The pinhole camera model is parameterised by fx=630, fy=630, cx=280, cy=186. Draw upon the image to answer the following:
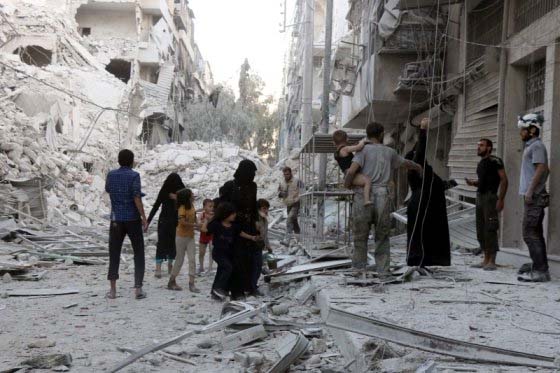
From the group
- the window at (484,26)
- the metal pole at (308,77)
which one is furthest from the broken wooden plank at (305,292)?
the metal pole at (308,77)

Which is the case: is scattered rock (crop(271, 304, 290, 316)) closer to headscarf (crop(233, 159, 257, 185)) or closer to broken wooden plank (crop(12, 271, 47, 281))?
headscarf (crop(233, 159, 257, 185))

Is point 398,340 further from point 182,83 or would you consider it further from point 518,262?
point 182,83

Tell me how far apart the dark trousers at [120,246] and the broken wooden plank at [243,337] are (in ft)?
8.84

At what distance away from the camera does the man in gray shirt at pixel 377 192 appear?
6.65 m

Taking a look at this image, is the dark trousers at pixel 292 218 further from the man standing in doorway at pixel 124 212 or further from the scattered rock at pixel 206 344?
the scattered rock at pixel 206 344

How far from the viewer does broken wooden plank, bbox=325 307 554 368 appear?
348 cm

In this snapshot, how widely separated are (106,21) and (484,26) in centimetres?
3542

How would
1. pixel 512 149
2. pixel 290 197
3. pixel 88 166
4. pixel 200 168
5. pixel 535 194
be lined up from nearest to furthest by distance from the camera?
pixel 535 194 < pixel 512 149 < pixel 290 197 < pixel 88 166 < pixel 200 168

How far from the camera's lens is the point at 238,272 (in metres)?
7.14

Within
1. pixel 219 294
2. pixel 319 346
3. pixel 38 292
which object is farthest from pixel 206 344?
pixel 38 292

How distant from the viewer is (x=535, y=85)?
894 cm

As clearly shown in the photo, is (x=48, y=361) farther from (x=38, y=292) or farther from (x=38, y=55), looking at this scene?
(x=38, y=55)

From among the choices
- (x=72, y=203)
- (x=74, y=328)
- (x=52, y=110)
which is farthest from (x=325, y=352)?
(x=52, y=110)

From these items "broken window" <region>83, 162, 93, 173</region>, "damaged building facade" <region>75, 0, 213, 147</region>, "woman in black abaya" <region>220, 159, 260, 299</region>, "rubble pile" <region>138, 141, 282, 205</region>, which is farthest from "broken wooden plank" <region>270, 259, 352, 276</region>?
"damaged building facade" <region>75, 0, 213, 147</region>
